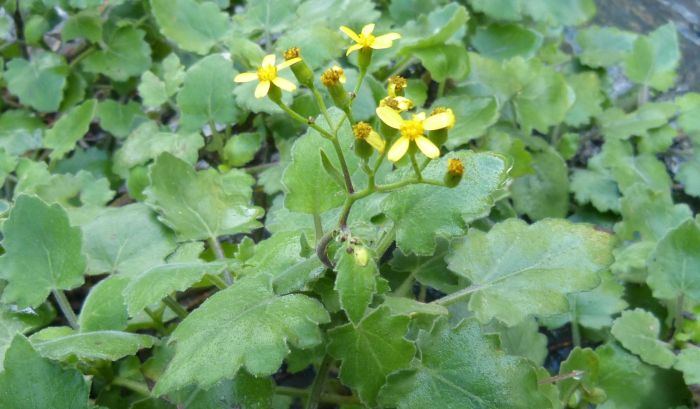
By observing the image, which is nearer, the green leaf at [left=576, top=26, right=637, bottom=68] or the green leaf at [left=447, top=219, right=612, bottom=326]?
the green leaf at [left=447, top=219, right=612, bottom=326]

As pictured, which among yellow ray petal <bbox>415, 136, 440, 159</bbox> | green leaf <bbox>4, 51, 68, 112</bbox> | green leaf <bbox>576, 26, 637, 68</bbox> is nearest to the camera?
yellow ray petal <bbox>415, 136, 440, 159</bbox>

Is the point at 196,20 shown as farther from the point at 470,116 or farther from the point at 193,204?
the point at 470,116

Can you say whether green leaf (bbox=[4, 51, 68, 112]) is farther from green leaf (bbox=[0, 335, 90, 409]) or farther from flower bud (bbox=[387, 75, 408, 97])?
flower bud (bbox=[387, 75, 408, 97])

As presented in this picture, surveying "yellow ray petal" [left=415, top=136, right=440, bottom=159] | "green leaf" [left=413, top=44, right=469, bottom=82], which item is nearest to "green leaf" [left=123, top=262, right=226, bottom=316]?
"yellow ray petal" [left=415, top=136, right=440, bottom=159]

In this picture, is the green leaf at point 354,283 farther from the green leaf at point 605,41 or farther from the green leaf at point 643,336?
the green leaf at point 605,41

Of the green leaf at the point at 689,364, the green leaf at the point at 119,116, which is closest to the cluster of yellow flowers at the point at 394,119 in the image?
the green leaf at the point at 689,364

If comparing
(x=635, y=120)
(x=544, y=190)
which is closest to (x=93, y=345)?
(x=544, y=190)
